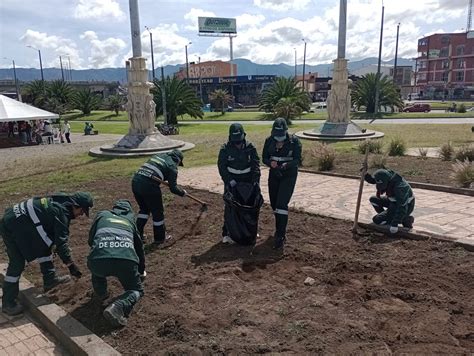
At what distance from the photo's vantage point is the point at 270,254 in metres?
5.75

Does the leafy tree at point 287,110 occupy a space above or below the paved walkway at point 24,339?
above

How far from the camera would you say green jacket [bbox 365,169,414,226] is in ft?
20.1

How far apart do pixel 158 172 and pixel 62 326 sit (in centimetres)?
248

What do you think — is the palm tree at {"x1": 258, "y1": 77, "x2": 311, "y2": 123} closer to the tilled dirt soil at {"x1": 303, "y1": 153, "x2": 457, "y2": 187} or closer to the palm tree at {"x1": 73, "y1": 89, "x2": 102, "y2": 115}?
the palm tree at {"x1": 73, "y1": 89, "x2": 102, "y2": 115}

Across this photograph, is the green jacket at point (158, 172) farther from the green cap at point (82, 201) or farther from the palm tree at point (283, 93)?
the palm tree at point (283, 93)

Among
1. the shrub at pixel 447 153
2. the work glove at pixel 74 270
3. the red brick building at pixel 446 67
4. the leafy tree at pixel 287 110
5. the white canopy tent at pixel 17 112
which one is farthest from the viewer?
the red brick building at pixel 446 67

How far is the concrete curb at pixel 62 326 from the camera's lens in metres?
3.67

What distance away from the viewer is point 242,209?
5.94 meters

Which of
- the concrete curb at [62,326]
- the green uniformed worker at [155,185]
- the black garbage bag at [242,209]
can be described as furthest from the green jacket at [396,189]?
the concrete curb at [62,326]

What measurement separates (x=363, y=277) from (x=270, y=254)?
51.1 inches

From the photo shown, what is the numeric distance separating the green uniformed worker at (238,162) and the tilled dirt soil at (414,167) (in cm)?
540

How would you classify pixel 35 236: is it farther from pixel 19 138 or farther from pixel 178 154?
pixel 19 138

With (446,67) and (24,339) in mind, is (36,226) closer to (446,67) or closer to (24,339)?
(24,339)

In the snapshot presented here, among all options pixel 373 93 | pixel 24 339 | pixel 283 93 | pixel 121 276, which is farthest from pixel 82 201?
pixel 373 93
